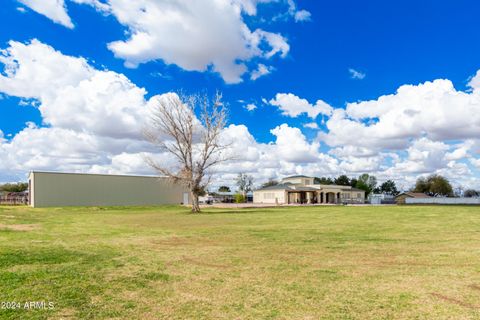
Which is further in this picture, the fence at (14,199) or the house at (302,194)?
the house at (302,194)

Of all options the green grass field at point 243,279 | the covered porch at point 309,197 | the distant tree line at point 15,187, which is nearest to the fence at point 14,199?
the distant tree line at point 15,187

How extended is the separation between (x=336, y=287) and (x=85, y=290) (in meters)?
4.74

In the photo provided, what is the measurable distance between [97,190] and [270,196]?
1480 inches

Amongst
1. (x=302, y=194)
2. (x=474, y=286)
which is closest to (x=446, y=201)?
(x=302, y=194)

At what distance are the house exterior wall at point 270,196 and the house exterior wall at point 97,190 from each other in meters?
21.2

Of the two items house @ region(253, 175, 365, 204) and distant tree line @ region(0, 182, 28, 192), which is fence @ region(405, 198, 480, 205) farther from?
distant tree line @ region(0, 182, 28, 192)

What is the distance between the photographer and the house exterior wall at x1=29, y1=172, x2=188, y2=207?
46188mm

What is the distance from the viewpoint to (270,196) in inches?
3051

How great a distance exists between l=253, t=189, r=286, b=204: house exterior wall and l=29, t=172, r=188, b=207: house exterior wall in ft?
69.5

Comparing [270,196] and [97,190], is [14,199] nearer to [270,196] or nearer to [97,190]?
[97,190]

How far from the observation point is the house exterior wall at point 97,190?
46.2 m

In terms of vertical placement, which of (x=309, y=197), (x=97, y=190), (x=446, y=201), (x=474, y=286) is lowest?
(x=446, y=201)

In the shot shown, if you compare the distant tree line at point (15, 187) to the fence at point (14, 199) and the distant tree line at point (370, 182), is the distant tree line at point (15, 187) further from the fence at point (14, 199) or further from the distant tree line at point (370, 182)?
the distant tree line at point (370, 182)

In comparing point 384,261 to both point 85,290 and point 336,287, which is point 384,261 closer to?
point 336,287
